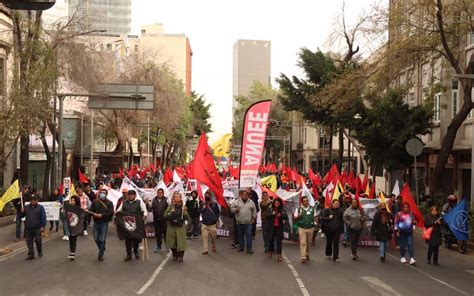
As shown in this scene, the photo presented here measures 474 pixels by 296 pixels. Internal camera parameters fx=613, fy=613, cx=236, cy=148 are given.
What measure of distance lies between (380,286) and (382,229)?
330cm

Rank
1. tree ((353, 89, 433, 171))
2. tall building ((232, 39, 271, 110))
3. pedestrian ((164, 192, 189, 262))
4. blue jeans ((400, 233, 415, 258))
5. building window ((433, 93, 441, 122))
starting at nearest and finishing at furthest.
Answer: pedestrian ((164, 192, 189, 262))
blue jeans ((400, 233, 415, 258))
tree ((353, 89, 433, 171))
building window ((433, 93, 441, 122))
tall building ((232, 39, 271, 110))

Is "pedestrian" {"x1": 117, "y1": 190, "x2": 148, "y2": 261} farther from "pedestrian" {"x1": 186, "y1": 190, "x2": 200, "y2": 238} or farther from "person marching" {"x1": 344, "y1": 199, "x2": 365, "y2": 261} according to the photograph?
"person marching" {"x1": 344, "y1": 199, "x2": 365, "y2": 261}

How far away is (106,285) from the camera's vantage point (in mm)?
10086

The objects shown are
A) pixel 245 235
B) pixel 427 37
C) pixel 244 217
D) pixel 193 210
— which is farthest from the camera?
pixel 427 37

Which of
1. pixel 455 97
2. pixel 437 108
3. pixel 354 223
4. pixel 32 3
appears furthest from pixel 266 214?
pixel 437 108

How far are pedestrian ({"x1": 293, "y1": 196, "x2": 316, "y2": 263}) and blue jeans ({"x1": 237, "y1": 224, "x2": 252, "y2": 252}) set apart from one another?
1359 mm

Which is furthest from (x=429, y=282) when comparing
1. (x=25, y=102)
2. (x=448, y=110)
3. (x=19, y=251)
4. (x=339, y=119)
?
(x=339, y=119)

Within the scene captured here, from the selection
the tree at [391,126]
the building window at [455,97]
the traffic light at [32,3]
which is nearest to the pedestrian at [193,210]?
the traffic light at [32,3]

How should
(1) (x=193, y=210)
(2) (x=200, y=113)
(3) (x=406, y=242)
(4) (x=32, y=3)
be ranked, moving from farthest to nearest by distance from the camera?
(2) (x=200, y=113) < (1) (x=193, y=210) < (3) (x=406, y=242) < (4) (x=32, y=3)

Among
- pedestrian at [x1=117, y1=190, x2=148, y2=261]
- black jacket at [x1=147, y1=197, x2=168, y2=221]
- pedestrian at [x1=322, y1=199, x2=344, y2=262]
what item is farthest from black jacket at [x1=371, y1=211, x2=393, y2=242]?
pedestrian at [x1=117, y1=190, x2=148, y2=261]

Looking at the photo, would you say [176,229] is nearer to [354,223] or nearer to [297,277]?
[297,277]

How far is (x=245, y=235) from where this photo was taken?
14.6 meters

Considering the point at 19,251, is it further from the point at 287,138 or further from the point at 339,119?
the point at 287,138

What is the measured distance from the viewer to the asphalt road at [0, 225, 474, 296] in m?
9.83
